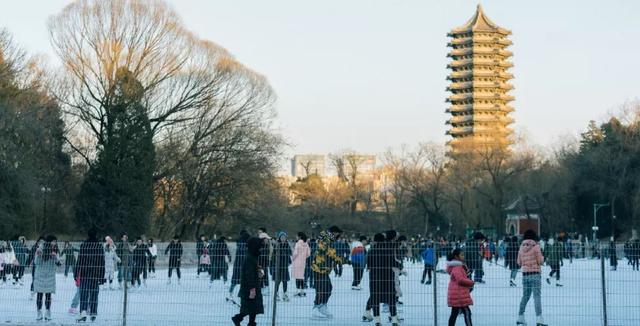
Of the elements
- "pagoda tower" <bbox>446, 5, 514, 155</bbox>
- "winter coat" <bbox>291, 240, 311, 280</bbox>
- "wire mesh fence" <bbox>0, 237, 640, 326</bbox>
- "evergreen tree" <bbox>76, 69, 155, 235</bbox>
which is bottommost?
"wire mesh fence" <bbox>0, 237, 640, 326</bbox>

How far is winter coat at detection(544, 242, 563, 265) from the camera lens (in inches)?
867

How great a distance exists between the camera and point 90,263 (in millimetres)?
14945

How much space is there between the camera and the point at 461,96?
4498 inches

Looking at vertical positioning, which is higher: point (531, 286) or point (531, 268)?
point (531, 268)

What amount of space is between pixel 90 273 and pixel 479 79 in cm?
A: 10113

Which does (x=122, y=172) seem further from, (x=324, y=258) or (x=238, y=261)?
(x=324, y=258)

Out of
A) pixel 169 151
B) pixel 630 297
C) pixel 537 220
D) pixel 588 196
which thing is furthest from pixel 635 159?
pixel 630 297

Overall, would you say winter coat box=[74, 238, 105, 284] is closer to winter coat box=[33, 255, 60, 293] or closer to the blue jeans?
winter coat box=[33, 255, 60, 293]

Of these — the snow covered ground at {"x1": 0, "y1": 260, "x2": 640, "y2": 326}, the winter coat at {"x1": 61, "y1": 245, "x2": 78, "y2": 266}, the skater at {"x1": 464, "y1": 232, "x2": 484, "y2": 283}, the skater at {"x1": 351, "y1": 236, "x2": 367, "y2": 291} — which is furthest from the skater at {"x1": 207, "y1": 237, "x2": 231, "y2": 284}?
the skater at {"x1": 464, "y1": 232, "x2": 484, "y2": 283}

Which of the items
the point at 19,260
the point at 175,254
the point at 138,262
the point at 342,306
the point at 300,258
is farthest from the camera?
the point at 175,254

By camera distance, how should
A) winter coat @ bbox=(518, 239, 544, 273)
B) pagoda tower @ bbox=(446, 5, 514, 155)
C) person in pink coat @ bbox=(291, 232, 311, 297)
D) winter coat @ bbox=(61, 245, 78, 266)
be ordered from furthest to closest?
1. pagoda tower @ bbox=(446, 5, 514, 155)
2. winter coat @ bbox=(61, 245, 78, 266)
3. person in pink coat @ bbox=(291, 232, 311, 297)
4. winter coat @ bbox=(518, 239, 544, 273)

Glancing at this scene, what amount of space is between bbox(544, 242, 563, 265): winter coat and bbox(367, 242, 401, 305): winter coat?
811cm

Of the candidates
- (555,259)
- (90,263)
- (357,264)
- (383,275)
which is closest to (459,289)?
(383,275)

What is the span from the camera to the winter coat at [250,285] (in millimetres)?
12562
